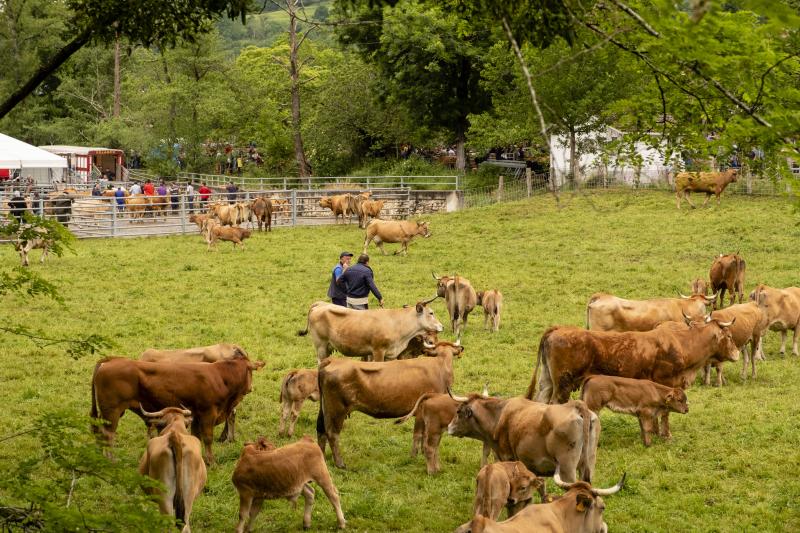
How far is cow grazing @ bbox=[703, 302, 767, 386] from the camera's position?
15.1m

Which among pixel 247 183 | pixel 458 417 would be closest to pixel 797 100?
pixel 458 417

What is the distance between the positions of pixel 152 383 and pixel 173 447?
2.53 meters

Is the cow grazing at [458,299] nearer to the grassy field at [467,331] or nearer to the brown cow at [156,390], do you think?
the grassy field at [467,331]

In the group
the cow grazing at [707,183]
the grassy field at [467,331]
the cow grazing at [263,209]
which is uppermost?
the cow grazing at [707,183]

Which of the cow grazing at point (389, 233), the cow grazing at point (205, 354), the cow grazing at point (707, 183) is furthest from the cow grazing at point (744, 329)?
the cow grazing at point (707, 183)

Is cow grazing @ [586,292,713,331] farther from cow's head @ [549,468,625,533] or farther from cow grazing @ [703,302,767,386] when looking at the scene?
cow's head @ [549,468,625,533]

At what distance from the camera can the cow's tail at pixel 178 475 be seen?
8914mm

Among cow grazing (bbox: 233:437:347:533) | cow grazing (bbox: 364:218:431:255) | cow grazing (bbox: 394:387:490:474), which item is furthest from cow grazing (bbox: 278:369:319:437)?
cow grazing (bbox: 364:218:431:255)

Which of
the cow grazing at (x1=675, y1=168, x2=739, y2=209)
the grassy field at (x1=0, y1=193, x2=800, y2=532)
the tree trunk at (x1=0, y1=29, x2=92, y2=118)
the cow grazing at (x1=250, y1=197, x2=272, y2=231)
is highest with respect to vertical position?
the tree trunk at (x1=0, y1=29, x2=92, y2=118)

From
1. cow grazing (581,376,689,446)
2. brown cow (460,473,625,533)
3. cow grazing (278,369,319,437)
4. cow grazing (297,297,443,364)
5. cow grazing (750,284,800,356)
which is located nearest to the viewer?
brown cow (460,473,625,533)

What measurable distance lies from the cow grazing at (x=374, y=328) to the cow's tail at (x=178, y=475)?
5824mm

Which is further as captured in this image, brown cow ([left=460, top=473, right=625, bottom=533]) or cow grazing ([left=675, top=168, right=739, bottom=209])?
cow grazing ([left=675, top=168, right=739, bottom=209])

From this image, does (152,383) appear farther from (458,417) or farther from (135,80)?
(135,80)

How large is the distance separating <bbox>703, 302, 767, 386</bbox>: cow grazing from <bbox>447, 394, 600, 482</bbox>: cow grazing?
550 centimetres
